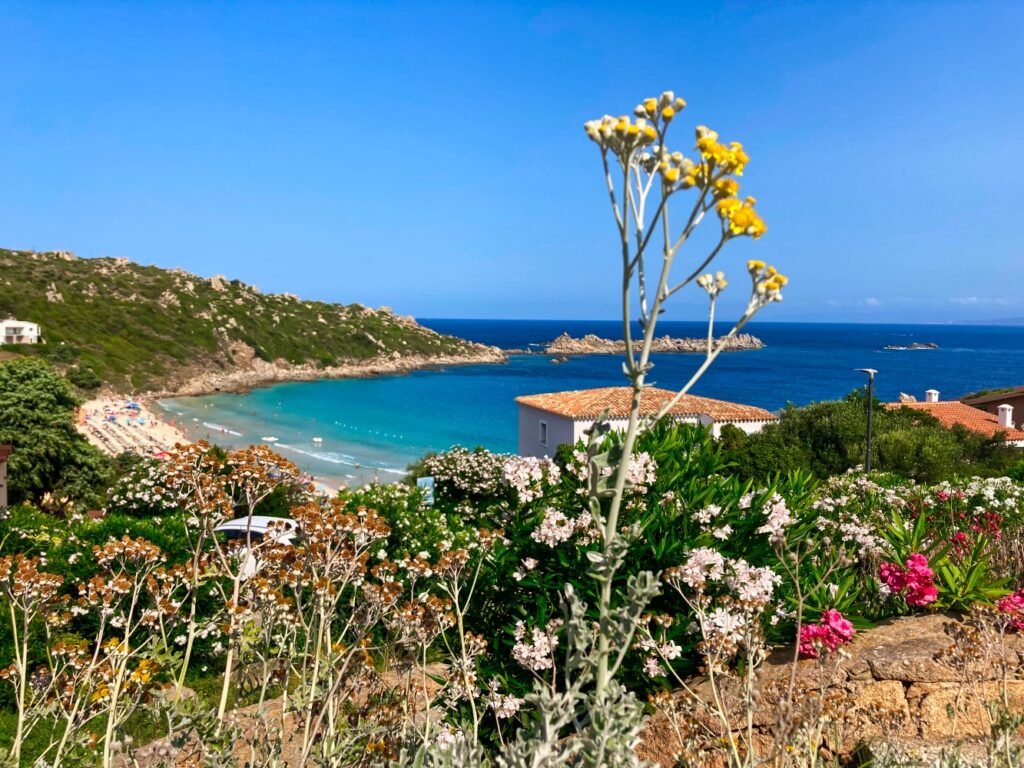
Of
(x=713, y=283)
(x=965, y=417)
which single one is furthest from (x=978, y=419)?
(x=713, y=283)

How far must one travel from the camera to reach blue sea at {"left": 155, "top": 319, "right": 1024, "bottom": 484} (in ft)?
170

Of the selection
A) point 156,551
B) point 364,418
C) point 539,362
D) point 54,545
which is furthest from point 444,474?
point 539,362

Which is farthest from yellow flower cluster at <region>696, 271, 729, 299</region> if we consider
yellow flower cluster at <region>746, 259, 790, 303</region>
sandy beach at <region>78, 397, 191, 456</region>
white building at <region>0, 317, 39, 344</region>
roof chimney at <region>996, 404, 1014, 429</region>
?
white building at <region>0, 317, 39, 344</region>

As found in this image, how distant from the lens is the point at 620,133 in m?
1.90

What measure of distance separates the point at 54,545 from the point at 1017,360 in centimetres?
18253

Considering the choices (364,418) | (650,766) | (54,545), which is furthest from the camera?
(364,418)

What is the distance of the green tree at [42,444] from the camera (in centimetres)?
2427

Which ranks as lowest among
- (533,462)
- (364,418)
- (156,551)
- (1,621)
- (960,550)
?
(364,418)

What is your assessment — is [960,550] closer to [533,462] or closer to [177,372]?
[533,462]

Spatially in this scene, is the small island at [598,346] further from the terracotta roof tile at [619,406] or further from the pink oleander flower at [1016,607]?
the pink oleander flower at [1016,607]

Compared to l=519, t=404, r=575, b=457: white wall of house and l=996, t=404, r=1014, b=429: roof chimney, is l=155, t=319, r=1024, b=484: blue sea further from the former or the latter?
l=996, t=404, r=1014, b=429: roof chimney

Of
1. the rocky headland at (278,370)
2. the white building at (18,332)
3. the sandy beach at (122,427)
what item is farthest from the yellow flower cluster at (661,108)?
the rocky headland at (278,370)

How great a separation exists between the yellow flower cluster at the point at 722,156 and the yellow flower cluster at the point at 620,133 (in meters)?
0.15

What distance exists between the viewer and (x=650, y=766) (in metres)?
1.65
